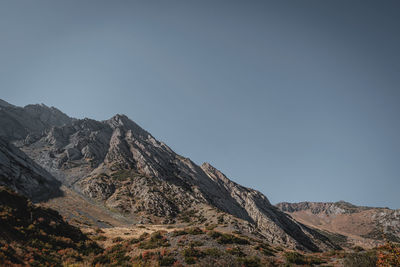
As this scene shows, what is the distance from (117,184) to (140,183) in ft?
28.9

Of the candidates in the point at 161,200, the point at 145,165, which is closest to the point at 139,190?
the point at 161,200

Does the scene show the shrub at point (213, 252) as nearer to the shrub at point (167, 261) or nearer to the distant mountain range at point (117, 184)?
the shrub at point (167, 261)

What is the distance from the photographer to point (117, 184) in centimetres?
8056

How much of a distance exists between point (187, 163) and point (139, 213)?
219 ft

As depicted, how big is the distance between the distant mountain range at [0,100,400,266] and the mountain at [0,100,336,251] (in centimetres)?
25

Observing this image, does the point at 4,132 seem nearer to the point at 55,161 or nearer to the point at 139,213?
the point at 55,161

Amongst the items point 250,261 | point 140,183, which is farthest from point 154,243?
point 140,183

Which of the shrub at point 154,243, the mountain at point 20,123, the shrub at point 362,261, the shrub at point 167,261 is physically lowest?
the shrub at point 154,243

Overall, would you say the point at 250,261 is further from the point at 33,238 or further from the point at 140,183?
the point at 140,183

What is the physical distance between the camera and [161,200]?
2817 inches

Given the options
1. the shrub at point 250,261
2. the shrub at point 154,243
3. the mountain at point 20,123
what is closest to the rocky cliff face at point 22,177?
the shrub at point 154,243

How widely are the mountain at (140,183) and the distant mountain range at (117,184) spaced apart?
0.84 feet

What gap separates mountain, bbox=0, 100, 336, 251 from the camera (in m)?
68.2

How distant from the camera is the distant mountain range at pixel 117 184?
58.1 m
